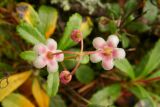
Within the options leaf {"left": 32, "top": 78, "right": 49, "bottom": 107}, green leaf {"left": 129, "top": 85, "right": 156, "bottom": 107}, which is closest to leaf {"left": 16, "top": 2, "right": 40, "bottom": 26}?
leaf {"left": 32, "top": 78, "right": 49, "bottom": 107}

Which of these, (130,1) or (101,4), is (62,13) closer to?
(101,4)

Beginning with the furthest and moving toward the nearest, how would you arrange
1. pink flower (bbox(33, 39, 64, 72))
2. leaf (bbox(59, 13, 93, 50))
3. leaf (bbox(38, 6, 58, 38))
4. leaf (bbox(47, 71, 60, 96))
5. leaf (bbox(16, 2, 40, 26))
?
leaf (bbox(38, 6, 58, 38))
leaf (bbox(16, 2, 40, 26))
leaf (bbox(59, 13, 93, 50))
leaf (bbox(47, 71, 60, 96))
pink flower (bbox(33, 39, 64, 72))

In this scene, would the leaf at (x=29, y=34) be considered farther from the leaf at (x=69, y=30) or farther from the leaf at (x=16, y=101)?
the leaf at (x=16, y=101)

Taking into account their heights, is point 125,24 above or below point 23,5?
below

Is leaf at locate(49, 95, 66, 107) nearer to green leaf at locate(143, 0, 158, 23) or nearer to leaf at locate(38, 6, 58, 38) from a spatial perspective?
leaf at locate(38, 6, 58, 38)

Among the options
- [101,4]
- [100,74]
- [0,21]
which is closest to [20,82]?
[0,21]

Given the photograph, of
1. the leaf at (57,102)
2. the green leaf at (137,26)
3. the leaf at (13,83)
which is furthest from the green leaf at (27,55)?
the green leaf at (137,26)

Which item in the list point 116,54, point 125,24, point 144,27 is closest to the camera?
point 116,54

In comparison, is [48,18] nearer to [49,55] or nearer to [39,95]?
[39,95]
